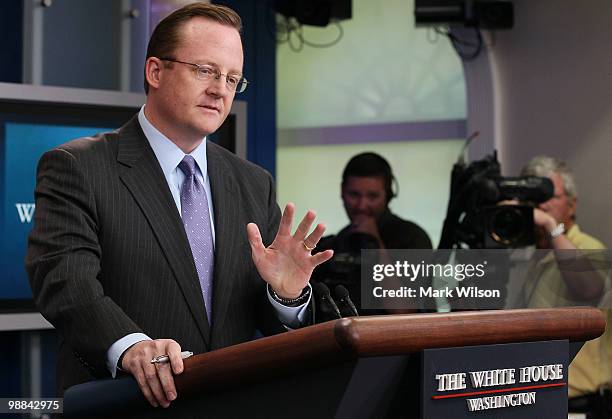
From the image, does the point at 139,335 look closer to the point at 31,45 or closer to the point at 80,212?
the point at 80,212

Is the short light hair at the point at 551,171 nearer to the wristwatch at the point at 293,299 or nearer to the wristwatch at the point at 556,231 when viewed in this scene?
the wristwatch at the point at 556,231

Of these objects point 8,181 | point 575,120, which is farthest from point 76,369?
point 575,120

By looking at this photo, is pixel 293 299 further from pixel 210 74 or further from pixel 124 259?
pixel 210 74

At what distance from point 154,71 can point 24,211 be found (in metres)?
1.90

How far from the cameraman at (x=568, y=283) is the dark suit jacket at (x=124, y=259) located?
2.10 meters

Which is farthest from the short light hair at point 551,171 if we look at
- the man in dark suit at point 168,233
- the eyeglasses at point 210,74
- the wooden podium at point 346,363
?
the wooden podium at point 346,363

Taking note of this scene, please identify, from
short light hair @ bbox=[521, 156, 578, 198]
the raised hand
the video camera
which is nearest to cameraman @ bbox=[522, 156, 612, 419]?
short light hair @ bbox=[521, 156, 578, 198]

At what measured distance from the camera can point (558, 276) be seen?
12.4ft

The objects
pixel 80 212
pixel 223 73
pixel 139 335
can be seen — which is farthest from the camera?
pixel 223 73

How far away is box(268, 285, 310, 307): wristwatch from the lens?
1702 mm

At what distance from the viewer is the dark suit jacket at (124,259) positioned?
153 centimetres

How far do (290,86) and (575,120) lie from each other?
8.32 ft

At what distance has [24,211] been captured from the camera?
358 cm

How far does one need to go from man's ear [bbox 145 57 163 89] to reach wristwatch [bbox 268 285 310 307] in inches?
17.0
